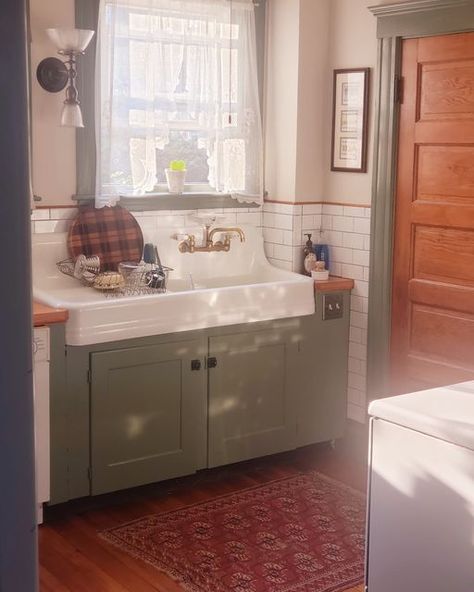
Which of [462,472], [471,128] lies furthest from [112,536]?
[471,128]

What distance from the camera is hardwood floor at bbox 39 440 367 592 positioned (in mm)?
3592

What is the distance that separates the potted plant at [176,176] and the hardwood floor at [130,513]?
1.50 m

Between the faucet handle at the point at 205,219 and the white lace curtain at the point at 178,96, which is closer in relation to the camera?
the white lace curtain at the point at 178,96

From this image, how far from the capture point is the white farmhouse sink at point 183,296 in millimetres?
4062

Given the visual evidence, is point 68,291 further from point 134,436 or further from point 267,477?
point 267,477

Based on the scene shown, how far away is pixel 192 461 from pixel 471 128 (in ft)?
6.84

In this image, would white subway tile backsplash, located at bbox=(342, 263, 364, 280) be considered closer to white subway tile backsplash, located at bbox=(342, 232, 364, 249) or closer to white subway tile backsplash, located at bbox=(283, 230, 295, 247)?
white subway tile backsplash, located at bbox=(342, 232, 364, 249)

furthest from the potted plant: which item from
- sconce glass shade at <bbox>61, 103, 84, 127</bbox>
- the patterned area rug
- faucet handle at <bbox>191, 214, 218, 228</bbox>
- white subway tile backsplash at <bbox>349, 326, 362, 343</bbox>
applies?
the patterned area rug

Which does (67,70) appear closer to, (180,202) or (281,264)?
(180,202)

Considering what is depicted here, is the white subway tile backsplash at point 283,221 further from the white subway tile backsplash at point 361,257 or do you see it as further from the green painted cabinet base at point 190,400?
the green painted cabinet base at point 190,400

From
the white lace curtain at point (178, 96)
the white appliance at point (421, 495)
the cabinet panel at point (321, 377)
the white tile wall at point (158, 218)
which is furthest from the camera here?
the cabinet panel at point (321, 377)

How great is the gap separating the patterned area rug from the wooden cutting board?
4.31 feet

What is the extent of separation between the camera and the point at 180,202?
16.1 ft

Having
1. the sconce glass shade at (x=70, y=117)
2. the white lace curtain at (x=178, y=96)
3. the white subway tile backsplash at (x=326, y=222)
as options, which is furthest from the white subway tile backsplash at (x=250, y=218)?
the sconce glass shade at (x=70, y=117)
